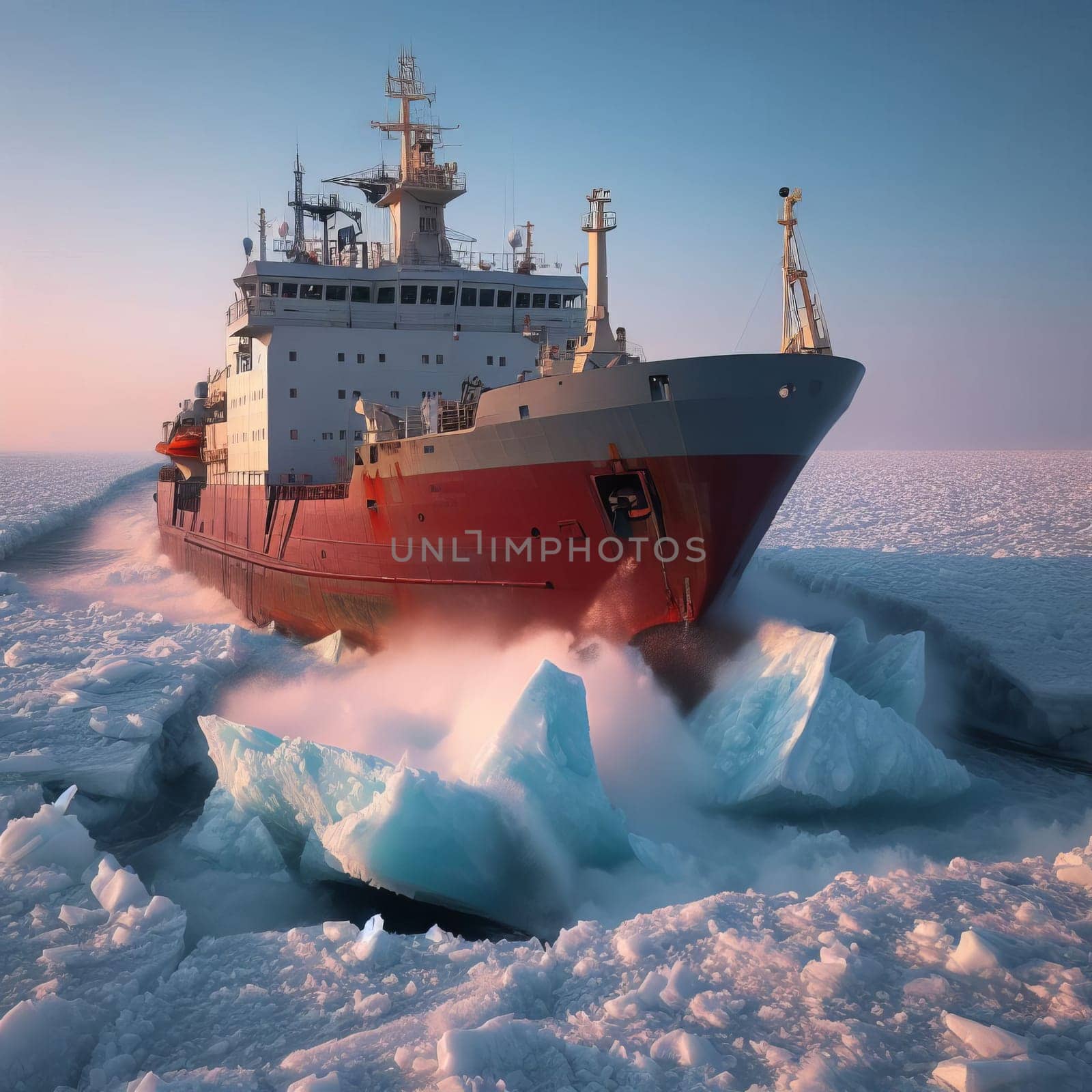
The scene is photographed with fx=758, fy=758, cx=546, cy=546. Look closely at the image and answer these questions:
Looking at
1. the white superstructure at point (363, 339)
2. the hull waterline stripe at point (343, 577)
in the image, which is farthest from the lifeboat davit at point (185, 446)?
the white superstructure at point (363, 339)

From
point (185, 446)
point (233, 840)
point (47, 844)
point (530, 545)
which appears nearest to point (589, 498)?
point (530, 545)

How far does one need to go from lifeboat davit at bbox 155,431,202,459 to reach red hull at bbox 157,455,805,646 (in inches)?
392

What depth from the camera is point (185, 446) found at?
23469 millimetres

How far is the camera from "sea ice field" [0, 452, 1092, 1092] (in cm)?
411

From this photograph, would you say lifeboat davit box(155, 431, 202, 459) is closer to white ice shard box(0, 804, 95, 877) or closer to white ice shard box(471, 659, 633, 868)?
white ice shard box(0, 804, 95, 877)

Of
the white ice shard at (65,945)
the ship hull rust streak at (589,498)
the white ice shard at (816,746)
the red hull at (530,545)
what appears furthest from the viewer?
the red hull at (530,545)

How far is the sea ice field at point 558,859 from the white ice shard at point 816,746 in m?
0.04

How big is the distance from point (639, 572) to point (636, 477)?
4.32ft

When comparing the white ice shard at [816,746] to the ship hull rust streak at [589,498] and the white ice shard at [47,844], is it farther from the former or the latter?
the white ice shard at [47,844]

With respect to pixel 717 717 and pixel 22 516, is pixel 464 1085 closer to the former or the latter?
pixel 717 717

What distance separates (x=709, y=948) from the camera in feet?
16.2

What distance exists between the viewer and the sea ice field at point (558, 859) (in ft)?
13.5

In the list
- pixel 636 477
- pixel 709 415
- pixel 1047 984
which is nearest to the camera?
pixel 1047 984

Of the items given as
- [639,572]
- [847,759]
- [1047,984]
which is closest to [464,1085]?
[1047,984]
